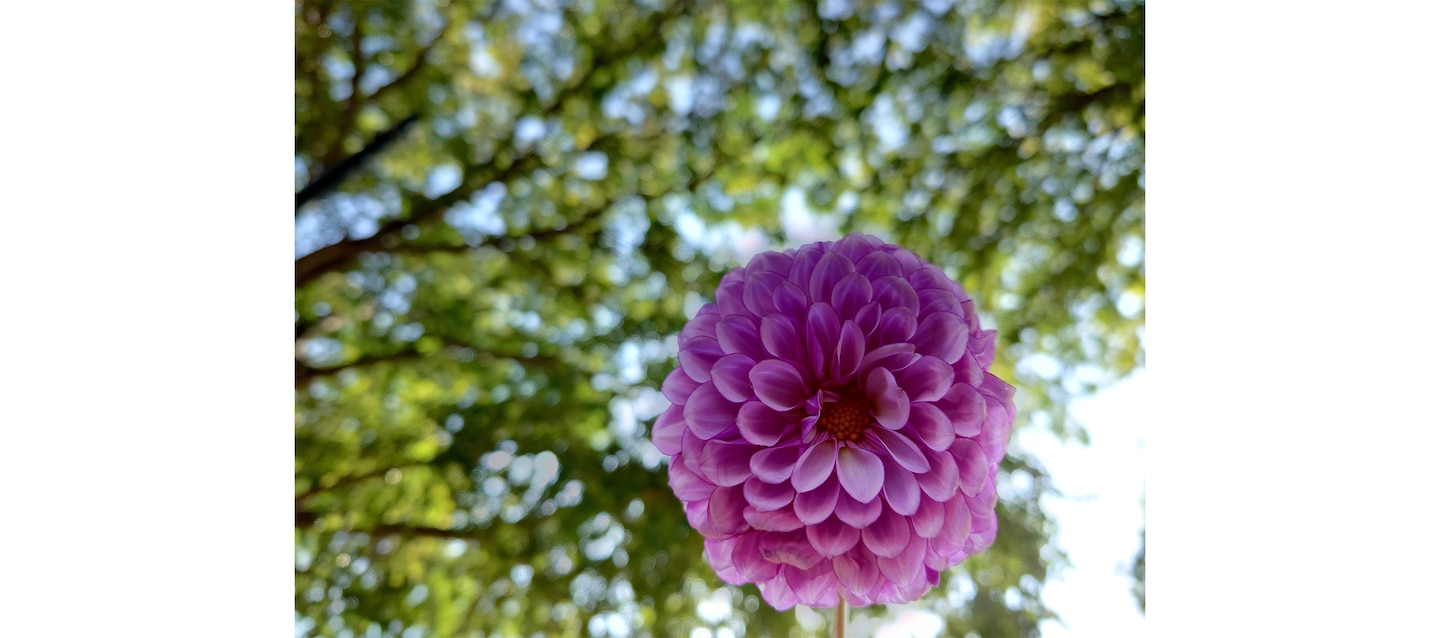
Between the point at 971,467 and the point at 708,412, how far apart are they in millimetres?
145

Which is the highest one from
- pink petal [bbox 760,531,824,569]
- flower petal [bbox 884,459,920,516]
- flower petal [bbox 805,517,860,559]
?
flower petal [bbox 884,459,920,516]

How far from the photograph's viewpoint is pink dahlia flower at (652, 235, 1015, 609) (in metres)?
0.41

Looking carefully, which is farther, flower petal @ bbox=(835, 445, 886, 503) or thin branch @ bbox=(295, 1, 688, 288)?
thin branch @ bbox=(295, 1, 688, 288)

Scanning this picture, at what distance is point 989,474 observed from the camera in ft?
1.37

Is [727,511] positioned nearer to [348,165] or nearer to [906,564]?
[906,564]

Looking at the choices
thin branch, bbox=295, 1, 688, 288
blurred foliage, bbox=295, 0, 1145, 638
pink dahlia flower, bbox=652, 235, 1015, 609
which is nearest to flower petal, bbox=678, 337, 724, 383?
pink dahlia flower, bbox=652, 235, 1015, 609

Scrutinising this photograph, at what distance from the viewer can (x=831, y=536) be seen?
407 millimetres

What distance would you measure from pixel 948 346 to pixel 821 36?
2.45 feet

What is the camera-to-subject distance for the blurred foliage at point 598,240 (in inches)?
40.4

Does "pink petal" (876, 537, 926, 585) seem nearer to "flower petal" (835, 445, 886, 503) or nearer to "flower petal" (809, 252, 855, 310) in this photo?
"flower petal" (835, 445, 886, 503)

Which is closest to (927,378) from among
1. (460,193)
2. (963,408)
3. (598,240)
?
(963,408)

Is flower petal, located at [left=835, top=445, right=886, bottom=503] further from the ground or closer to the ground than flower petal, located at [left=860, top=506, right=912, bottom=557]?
further from the ground
